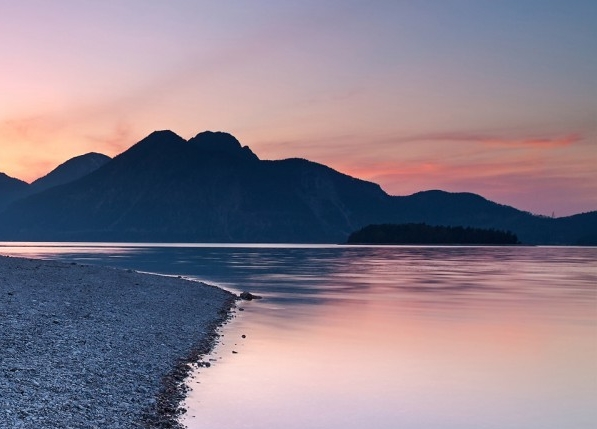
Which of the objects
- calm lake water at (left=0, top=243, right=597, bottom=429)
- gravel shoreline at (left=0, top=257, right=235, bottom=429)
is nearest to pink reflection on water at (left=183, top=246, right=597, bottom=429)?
calm lake water at (left=0, top=243, right=597, bottom=429)

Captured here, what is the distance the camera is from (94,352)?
71.9 feet

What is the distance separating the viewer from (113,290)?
A: 43.0 m

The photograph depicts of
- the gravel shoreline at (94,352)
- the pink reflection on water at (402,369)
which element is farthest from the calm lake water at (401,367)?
the gravel shoreline at (94,352)

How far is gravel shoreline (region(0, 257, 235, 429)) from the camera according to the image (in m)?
15.3

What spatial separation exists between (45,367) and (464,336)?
23.5 m

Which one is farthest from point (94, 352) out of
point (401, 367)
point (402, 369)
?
point (401, 367)

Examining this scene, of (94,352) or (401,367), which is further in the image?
(401,367)

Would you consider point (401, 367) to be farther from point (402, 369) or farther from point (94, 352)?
point (94, 352)

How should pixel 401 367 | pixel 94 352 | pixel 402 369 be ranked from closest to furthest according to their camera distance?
pixel 94 352 → pixel 402 369 → pixel 401 367

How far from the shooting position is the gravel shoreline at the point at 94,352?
15.3m

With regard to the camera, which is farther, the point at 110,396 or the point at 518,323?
the point at 518,323

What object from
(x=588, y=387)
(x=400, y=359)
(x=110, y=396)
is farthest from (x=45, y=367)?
(x=588, y=387)

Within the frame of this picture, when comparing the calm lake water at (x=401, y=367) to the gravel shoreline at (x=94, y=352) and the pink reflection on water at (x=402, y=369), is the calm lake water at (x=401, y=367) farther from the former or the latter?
the gravel shoreline at (x=94, y=352)

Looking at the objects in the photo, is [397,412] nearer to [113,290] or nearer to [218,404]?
[218,404]
